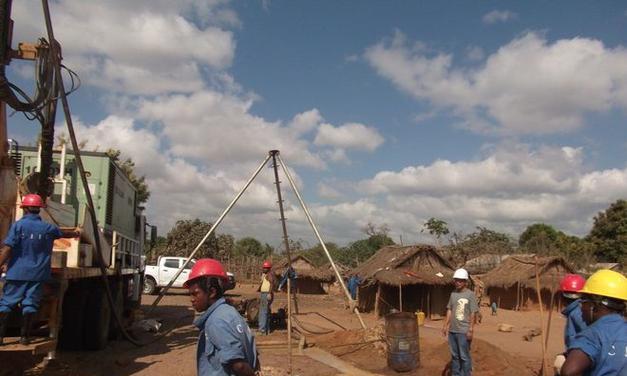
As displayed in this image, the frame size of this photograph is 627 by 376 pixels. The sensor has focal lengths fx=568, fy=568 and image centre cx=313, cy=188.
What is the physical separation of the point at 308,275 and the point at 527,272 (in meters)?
13.1

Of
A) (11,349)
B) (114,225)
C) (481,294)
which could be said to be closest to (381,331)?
(114,225)

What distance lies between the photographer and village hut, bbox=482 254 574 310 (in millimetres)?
27984

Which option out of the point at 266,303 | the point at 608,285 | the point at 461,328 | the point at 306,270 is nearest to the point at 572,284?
the point at 608,285

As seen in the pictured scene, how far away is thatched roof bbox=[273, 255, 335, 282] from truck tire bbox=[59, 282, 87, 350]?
81.0ft

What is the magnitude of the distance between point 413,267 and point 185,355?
Result: 1498 cm

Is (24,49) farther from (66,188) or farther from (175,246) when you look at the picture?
(175,246)

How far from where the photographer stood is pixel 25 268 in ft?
21.5

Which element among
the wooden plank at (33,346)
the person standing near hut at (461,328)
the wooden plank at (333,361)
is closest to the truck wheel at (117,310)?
the wooden plank at (333,361)

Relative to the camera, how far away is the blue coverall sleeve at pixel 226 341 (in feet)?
10.8

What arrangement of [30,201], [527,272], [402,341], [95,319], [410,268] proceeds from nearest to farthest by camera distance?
[30,201] → [95,319] → [402,341] → [410,268] → [527,272]

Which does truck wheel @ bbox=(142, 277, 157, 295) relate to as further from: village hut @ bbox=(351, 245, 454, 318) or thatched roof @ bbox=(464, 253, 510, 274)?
thatched roof @ bbox=(464, 253, 510, 274)

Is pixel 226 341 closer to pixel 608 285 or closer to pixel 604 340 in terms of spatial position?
pixel 604 340

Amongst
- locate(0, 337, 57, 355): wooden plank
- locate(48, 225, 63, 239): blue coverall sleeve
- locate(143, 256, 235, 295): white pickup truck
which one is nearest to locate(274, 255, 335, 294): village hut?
locate(143, 256, 235, 295): white pickup truck

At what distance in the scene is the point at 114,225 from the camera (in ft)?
41.4
